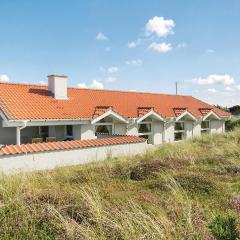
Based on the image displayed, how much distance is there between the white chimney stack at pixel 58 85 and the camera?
965 inches

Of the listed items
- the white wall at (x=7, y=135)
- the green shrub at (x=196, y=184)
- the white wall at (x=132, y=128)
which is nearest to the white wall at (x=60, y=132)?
the white wall at (x=7, y=135)

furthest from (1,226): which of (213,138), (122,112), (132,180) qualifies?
(213,138)

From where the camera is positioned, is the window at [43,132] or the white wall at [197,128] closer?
the window at [43,132]

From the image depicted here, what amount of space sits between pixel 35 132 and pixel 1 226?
52.8 feet

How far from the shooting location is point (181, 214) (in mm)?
7465

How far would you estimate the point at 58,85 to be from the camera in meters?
24.7

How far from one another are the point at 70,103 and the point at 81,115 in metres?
2.10

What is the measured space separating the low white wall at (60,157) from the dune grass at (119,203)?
6.48ft

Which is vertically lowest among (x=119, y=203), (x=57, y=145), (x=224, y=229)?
(x=119, y=203)

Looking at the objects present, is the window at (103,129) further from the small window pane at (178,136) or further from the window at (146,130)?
the small window pane at (178,136)

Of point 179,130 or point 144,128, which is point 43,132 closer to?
point 144,128

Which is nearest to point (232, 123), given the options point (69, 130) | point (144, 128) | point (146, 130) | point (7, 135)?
point (146, 130)

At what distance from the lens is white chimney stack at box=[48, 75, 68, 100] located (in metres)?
24.5

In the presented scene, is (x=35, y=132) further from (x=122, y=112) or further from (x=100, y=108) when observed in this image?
(x=122, y=112)
